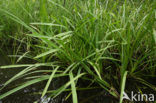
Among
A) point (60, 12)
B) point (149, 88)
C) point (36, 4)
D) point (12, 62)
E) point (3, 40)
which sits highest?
point (36, 4)

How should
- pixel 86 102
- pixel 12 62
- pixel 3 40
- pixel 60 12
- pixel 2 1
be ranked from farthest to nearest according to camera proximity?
pixel 2 1, pixel 3 40, pixel 60 12, pixel 12 62, pixel 86 102

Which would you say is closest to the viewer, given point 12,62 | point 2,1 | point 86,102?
point 86,102

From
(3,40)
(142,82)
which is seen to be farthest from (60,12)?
(142,82)

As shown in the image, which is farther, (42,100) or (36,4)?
(36,4)

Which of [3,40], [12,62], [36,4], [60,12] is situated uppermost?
[36,4]

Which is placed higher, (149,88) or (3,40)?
(3,40)

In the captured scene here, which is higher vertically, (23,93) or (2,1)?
(2,1)

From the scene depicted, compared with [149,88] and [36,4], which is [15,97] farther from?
[36,4]

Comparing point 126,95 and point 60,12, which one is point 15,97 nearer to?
point 126,95

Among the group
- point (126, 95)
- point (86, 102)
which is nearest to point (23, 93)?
point (86, 102)
